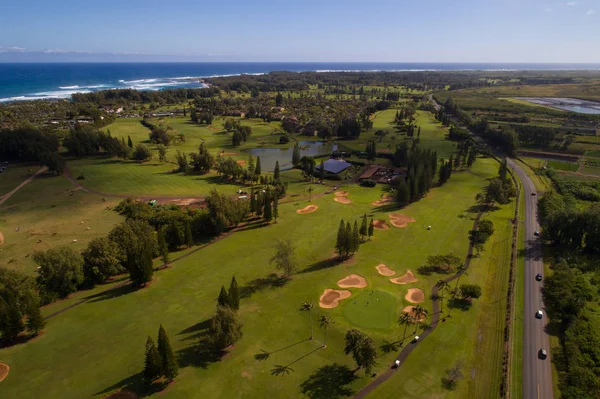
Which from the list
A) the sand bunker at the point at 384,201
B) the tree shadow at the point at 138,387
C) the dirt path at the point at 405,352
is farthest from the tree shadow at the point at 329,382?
the sand bunker at the point at 384,201

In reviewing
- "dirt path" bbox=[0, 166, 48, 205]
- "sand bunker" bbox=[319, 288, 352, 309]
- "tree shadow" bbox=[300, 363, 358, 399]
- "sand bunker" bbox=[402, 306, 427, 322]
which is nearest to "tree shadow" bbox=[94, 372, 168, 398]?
"tree shadow" bbox=[300, 363, 358, 399]

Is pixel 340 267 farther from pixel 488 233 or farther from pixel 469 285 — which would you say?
pixel 488 233

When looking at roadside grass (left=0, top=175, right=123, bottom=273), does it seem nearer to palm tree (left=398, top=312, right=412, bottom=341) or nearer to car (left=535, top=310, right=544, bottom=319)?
palm tree (left=398, top=312, right=412, bottom=341)

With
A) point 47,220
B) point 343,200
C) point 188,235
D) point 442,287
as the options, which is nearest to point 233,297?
point 188,235

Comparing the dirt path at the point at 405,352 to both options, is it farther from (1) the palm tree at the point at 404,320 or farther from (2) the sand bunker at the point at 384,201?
(2) the sand bunker at the point at 384,201

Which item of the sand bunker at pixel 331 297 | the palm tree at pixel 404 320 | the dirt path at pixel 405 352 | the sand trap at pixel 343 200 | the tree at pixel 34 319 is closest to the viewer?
the dirt path at pixel 405 352

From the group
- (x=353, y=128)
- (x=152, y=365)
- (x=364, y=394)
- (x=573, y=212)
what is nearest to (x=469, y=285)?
(x=364, y=394)

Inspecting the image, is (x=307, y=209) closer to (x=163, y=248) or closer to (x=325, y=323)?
(x=163, y=248)
